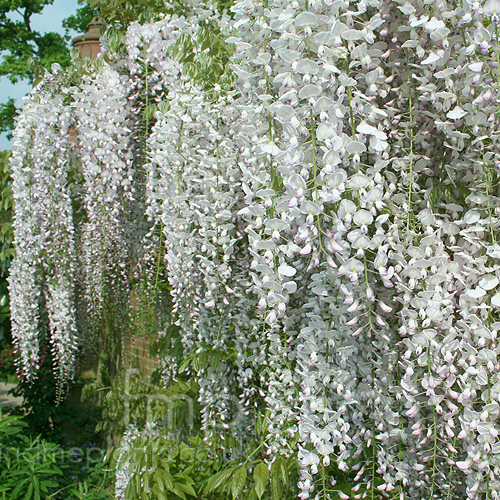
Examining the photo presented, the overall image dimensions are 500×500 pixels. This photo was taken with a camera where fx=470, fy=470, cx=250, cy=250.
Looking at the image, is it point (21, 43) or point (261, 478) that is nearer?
point (261, 478)

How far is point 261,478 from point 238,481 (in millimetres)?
126

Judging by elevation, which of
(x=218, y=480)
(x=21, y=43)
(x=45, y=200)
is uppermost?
(x=21, y=43)

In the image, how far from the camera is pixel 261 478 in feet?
5.48

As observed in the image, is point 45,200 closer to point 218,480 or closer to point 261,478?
point 218,480

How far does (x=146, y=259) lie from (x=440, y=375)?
5.00 ft

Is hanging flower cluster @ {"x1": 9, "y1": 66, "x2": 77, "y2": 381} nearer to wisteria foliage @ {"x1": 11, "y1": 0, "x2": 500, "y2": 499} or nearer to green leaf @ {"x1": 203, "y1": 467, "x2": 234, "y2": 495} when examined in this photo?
wisteria foliage @ {"x1": 11, "y1": 0, "x2": 500, "y2": 499}

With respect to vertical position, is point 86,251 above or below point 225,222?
above

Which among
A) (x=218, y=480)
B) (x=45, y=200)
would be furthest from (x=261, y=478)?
(x=45, y=200)

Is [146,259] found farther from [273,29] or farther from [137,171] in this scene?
[273,29]

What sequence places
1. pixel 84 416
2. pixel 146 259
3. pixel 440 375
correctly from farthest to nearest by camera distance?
1. pixel 84 416
2. pixel 146 259
3. pixel 440 375

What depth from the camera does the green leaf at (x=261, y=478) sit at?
1.62 meters

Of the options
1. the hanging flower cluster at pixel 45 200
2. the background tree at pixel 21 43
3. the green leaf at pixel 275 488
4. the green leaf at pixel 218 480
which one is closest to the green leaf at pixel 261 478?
the green leaf at pixel 275 488

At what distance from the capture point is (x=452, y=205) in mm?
1211

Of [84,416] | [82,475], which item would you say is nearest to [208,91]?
[82,475]
